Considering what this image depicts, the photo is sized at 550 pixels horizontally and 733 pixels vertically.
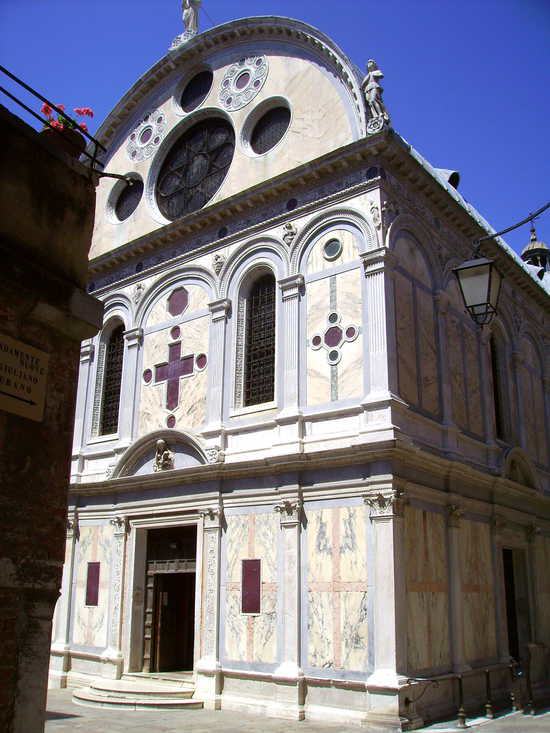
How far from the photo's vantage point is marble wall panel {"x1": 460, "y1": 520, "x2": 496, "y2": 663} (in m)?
15.9

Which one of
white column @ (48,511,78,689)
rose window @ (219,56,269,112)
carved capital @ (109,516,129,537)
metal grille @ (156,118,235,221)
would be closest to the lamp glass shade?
metal grille @ (156,118,235,221)

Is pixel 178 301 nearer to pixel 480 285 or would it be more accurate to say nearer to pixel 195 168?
pixel 195 168

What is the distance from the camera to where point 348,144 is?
16.3 m

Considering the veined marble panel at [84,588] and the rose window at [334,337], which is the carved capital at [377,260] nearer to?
the rose window at [334,337]

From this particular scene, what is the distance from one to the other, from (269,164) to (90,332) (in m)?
12.2

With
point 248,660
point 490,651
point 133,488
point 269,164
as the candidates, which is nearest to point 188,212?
point 269,164

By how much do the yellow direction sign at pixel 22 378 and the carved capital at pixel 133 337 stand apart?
43.8ft

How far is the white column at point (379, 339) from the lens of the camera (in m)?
14.5

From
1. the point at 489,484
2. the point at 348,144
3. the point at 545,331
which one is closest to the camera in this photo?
the point at 348,144

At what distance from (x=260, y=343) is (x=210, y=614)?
6163mm

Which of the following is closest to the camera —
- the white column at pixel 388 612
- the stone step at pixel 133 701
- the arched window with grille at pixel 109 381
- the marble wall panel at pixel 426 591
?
the white column at pixel 388 612

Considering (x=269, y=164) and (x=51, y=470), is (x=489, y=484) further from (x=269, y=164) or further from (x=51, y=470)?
(x=51, y=470)

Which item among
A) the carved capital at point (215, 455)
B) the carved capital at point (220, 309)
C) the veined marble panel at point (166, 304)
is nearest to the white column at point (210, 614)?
the carved capital at point (215, 455)

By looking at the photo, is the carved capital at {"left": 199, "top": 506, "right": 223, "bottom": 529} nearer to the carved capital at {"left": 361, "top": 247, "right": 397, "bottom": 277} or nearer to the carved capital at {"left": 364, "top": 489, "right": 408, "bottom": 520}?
the carved capital at {"left": 364, "top": 489, "right": 408, "bottom": 520}
